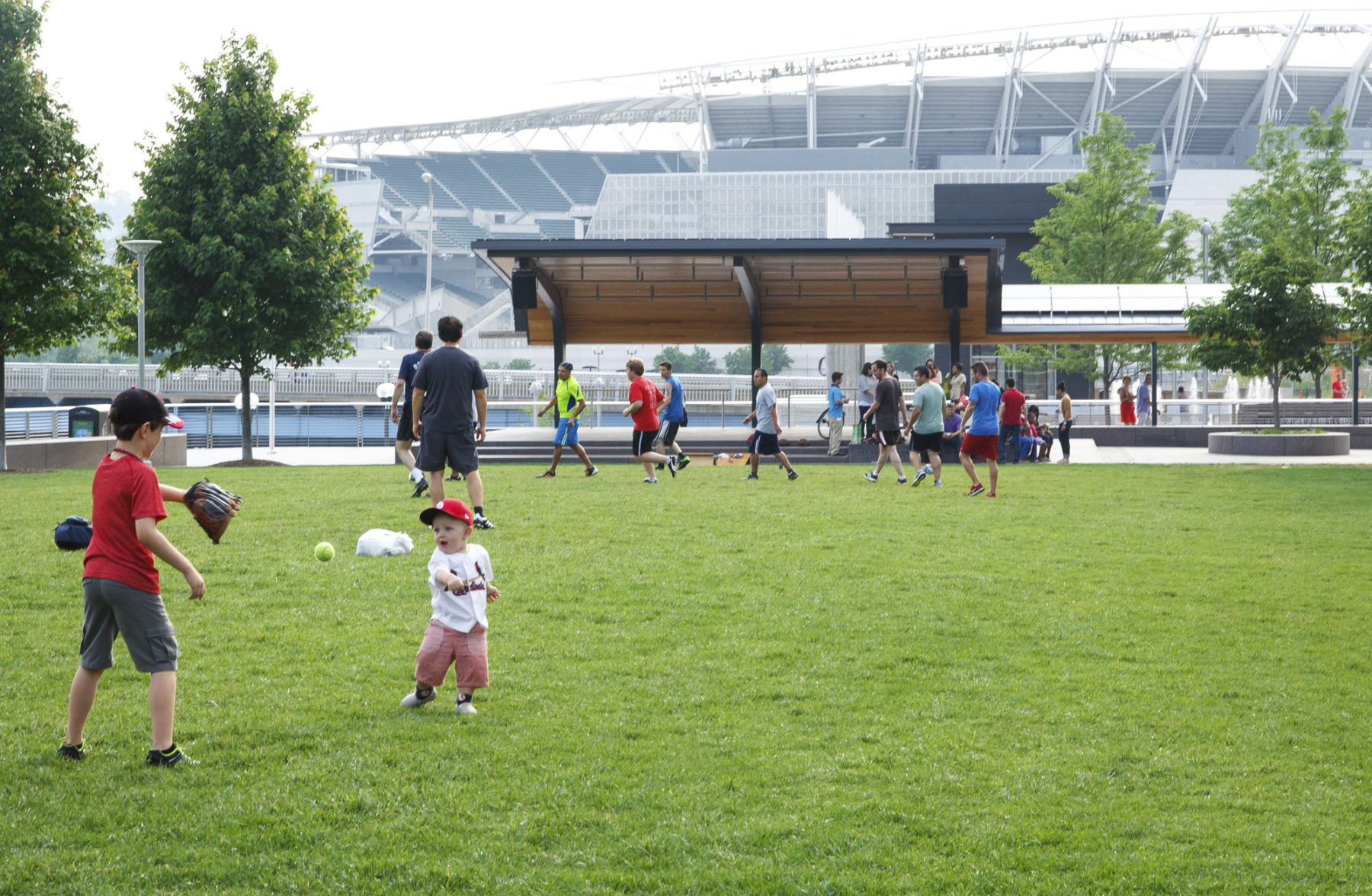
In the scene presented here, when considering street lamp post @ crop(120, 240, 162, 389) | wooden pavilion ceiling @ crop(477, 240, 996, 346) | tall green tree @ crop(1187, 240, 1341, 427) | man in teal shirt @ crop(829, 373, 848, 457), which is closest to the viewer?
man in teal shirt @ crop(829, 373, 848, 457)

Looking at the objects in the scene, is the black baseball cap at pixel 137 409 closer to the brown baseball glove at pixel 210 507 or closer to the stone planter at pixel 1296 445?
the brown baseball glove at pixel 210 507

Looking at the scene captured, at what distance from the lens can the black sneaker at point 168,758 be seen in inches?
180

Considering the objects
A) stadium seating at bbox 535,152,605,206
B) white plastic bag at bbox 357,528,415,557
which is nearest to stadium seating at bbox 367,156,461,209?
stadium seating at bbox 535,152,605,206

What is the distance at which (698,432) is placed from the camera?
1172 inches

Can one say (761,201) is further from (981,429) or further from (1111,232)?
(981,429)

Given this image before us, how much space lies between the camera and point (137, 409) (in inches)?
175

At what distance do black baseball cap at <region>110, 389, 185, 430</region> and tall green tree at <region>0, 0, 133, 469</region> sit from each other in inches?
647

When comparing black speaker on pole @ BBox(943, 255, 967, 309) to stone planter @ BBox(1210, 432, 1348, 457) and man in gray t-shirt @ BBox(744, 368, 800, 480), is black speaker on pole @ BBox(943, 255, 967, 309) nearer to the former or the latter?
stone planter @ BBox(1210, 432, 1348, 457)

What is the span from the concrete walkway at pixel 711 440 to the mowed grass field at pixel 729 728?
13.2 metres

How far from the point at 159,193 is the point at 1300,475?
2064 cm

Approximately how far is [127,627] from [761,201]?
10257cm

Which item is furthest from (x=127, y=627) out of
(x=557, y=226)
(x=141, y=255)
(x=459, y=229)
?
(x=557, y=226)

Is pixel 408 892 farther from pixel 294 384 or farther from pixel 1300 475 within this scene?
pixel 294 384

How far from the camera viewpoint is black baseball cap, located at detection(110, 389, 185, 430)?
441 cm
